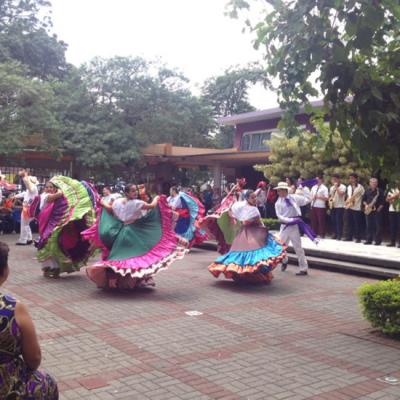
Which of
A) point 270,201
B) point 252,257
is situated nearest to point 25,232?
point 252,257

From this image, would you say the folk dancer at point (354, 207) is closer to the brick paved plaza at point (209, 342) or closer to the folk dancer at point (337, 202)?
the folk dancer at point (337, 202)

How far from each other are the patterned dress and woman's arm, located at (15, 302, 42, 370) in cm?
2

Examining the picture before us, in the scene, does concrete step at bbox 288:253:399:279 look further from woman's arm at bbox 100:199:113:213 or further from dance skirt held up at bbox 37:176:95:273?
woman's arm at bbox 100:199:113:213

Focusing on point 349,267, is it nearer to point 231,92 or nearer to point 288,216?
point 288,216

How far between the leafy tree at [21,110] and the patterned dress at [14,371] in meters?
15.8

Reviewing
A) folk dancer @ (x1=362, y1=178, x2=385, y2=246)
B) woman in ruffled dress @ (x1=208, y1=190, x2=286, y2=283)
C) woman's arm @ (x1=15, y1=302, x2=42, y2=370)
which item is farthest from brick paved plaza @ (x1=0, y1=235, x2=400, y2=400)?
folk dancer @ (x1=362, y1=178, x2=385, y2=246)

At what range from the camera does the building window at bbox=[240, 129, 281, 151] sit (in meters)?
23.9

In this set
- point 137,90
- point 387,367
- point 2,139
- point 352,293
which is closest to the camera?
point 387,367

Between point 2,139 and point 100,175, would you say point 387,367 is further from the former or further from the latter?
point 100,175

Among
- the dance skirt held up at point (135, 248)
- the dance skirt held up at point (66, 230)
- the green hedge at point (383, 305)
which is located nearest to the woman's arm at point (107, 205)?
the dance skirt held up at point (135, 248)

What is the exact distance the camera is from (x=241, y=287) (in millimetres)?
8922

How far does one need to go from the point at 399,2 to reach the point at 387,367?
3275 millimetres

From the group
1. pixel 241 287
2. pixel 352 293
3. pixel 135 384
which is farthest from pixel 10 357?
pixel 352 293

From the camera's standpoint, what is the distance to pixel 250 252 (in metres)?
8.90
